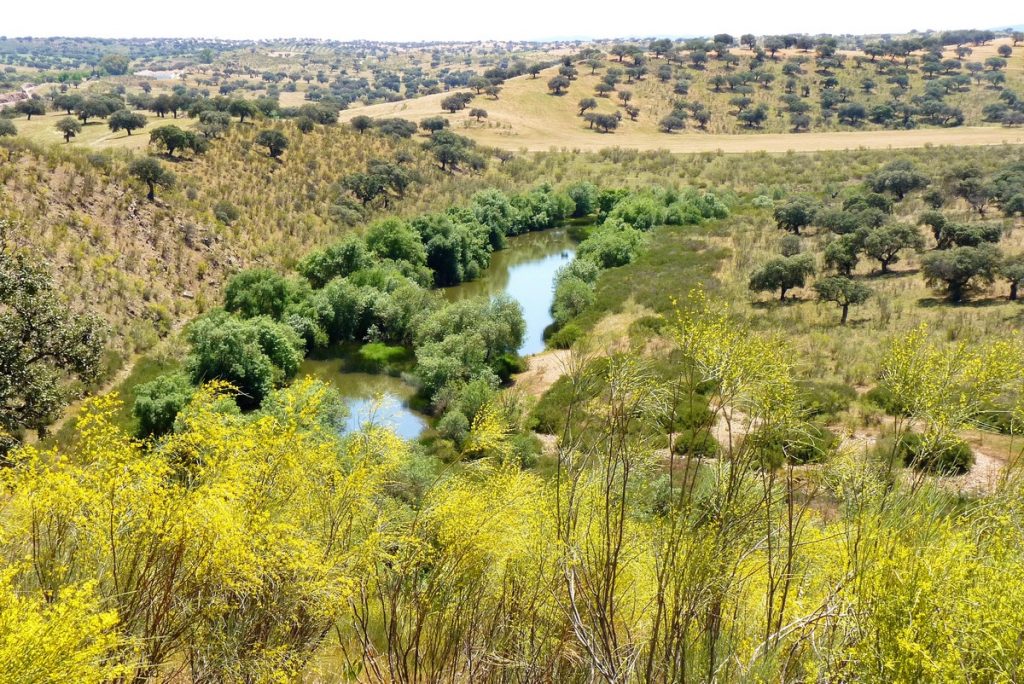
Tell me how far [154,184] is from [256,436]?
38.2 metres

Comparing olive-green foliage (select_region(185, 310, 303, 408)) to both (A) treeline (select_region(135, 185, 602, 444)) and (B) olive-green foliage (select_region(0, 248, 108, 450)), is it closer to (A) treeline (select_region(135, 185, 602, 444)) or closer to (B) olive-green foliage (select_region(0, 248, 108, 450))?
(A) treeline (select_region(135, 185, 602, 444))

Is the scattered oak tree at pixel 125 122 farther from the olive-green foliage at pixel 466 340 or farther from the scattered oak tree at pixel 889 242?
the scattered oak tree at pixel 889 242

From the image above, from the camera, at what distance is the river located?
27281mm

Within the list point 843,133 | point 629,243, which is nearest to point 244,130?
point 629,243

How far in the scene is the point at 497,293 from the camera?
3875cm

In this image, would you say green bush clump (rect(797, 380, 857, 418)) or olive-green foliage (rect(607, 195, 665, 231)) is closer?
green bush clump (rect(797, 380, 857, 418))

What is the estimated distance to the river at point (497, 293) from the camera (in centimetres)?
2728

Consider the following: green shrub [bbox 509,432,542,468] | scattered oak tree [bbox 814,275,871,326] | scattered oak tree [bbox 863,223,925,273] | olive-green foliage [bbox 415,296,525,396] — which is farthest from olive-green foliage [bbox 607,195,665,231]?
green shrub [bbox 509,432,542,468]

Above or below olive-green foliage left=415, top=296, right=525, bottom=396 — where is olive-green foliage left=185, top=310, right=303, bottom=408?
above

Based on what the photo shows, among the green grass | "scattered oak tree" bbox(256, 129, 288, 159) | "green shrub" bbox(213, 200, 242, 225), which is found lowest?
the green grass

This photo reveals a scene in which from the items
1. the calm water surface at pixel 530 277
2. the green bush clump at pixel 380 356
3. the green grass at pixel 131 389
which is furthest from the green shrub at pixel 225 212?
the green grass at pixel 131 389

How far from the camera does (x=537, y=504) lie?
986 centimetres

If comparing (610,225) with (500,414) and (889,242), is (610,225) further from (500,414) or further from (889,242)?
(500,414)

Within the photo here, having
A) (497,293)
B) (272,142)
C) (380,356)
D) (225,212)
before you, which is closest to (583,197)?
(497,293)
